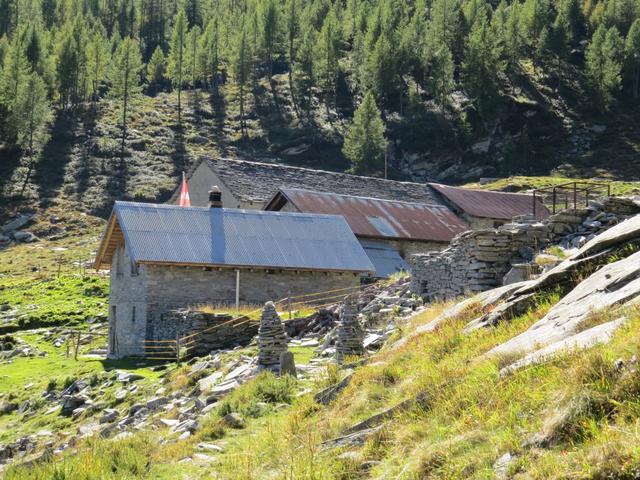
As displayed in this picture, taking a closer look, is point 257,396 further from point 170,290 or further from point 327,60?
point 327,60

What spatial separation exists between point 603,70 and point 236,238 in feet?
259

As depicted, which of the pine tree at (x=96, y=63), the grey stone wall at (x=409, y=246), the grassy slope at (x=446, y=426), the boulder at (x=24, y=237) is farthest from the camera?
the pine tree at (x=96, y=63)

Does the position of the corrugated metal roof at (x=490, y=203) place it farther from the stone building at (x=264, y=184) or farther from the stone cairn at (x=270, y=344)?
the stone cairn at (x=270, y=344)

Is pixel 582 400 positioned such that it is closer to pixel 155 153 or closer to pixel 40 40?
pixel 155 153

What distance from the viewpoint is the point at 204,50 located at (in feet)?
370

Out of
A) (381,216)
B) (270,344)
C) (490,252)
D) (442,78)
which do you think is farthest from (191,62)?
(270,344)

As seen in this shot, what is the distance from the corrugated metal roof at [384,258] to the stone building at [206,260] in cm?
362

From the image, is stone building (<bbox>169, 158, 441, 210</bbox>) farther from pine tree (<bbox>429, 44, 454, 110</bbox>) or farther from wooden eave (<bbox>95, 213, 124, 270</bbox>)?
pine tree (<bbox>429, 44, 454, 110</bbox>)

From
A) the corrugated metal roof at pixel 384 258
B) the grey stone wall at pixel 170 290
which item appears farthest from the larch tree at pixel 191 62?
the grey stone wall at pixel 170 290

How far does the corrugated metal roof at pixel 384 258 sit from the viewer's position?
1581 inches

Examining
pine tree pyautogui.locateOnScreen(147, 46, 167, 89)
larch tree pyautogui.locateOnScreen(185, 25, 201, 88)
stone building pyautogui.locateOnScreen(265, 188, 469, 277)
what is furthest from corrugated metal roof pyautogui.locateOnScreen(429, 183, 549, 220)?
pine tree pyautogui.locateOnScreen(147, 46, 167, 89)

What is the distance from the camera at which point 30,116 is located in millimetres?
86125

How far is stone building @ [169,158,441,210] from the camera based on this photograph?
1917 inches

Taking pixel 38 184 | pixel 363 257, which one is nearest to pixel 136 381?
pixel 363 257
